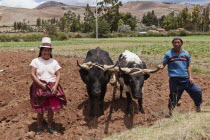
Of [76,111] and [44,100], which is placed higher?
[44,100]

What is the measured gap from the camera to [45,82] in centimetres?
466

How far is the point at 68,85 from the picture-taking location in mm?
7820

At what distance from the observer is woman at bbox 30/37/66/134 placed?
15.0ft

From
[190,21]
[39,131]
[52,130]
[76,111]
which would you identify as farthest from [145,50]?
[190,21]

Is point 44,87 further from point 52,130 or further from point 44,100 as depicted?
point 52,130

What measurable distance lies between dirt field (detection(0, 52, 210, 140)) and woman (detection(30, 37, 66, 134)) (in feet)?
2.48

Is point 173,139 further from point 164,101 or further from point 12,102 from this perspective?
point 12,102

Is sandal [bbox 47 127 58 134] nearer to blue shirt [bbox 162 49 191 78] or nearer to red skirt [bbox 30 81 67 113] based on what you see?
red skirt [bbox 30 81 67 113]

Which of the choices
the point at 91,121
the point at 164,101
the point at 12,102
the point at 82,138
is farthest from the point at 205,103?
the point at 12,102

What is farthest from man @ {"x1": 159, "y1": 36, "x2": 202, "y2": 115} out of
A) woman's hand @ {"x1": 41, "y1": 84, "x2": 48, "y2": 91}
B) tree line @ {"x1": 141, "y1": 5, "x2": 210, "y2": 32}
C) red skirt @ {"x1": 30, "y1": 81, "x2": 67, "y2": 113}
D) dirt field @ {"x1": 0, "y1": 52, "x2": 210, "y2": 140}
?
tree line @ {"x1": 141, "y1": 5, "x2": 210, "y2": 32}

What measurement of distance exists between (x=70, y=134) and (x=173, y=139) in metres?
2.42

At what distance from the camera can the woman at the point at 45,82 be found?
181 inches

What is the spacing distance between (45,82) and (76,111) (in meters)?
1.90

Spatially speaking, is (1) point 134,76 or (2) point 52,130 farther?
(1) point 134,76
